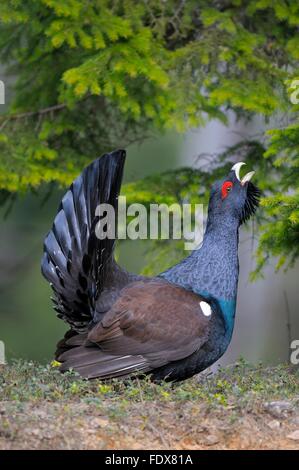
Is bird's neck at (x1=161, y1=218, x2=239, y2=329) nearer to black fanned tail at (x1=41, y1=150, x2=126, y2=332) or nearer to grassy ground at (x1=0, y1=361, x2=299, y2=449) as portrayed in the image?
black fanned tail at (x1=41, y1=150, x2=126, y2=332)

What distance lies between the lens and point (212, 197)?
7793 millimetres

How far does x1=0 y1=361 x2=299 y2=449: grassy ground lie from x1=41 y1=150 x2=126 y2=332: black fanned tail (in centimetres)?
79

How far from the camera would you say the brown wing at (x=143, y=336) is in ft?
22.3

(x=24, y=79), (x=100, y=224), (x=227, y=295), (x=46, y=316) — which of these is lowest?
(x=46, y=316)

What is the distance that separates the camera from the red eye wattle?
25.2 feet

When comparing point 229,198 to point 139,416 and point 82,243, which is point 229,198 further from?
point 139,416

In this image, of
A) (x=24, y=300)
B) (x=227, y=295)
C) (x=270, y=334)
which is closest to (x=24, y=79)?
(x=227, y=295)

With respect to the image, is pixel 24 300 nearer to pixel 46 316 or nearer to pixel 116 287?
pixel 46 316

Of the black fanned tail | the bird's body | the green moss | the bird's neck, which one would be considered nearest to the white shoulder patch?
the bird's body

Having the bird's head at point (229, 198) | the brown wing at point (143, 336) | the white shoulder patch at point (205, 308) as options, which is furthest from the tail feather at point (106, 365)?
the bird's head at point (229, 198)

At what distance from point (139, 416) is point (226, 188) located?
2573 mm
